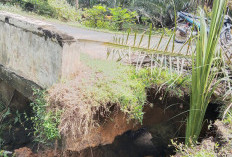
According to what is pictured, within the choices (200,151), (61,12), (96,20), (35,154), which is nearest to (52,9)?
(61,12)

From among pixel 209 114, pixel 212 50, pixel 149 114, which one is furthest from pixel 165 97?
pixel 212 50

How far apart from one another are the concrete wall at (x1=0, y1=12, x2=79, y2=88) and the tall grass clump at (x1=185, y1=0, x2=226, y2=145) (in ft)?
5.34

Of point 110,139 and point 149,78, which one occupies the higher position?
point 149,78

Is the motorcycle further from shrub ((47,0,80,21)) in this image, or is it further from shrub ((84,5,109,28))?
shrub ((47,0,80,21))

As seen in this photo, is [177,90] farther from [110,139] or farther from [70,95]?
[70,95]

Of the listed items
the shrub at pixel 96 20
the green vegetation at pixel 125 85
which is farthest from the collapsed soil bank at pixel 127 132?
the shrub at pixel 96 20

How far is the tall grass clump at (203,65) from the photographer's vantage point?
258cm

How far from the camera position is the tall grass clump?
2.58 metres

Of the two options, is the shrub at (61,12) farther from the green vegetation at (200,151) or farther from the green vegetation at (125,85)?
the green vegetation at (200,151)

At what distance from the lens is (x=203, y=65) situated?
8.64ft

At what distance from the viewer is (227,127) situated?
2938mm

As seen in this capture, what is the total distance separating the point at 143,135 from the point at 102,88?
94.0 inches

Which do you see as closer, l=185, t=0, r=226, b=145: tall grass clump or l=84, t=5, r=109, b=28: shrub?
l=185, t=0, r=226, b=145: tall grass clump

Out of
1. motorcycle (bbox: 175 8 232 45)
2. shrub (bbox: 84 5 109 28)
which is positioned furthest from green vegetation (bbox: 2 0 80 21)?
motorcycle (bbox: 175 8 232 45)
